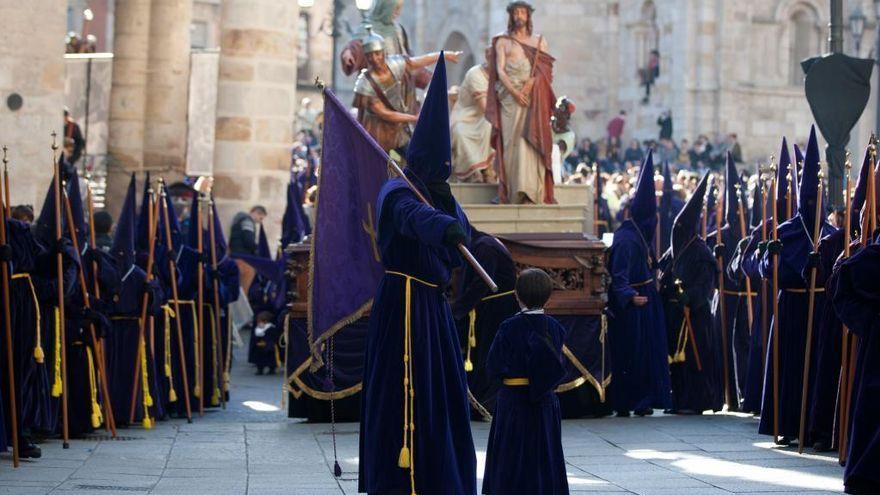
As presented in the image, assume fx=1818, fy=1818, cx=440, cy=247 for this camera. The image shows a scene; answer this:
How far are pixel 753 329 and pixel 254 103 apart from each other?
376 inches

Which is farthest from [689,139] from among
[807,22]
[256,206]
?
[256,206]

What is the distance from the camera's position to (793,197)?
584 inches

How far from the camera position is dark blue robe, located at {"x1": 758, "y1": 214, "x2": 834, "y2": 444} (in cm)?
1348

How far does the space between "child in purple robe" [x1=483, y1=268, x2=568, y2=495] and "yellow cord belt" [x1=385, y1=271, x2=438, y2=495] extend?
0.44m

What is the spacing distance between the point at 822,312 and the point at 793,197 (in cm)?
186

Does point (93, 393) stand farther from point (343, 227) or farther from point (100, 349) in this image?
point (343, 227)

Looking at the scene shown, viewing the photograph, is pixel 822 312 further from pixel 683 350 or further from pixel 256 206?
pixel 256 206

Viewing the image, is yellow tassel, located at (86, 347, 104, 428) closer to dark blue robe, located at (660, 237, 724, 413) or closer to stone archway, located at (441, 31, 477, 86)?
dark blue robe, located at (660, 237, 724, 413)

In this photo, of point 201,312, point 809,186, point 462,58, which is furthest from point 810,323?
point 462,58

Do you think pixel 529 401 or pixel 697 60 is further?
pixel 697 60

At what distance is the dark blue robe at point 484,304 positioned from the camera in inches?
543

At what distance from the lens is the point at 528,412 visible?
31.9 feet

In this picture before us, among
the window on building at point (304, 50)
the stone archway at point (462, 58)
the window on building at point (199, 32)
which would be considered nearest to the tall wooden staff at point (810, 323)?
the stone archway at point (462, 58)

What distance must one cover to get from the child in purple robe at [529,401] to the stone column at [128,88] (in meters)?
17.2
